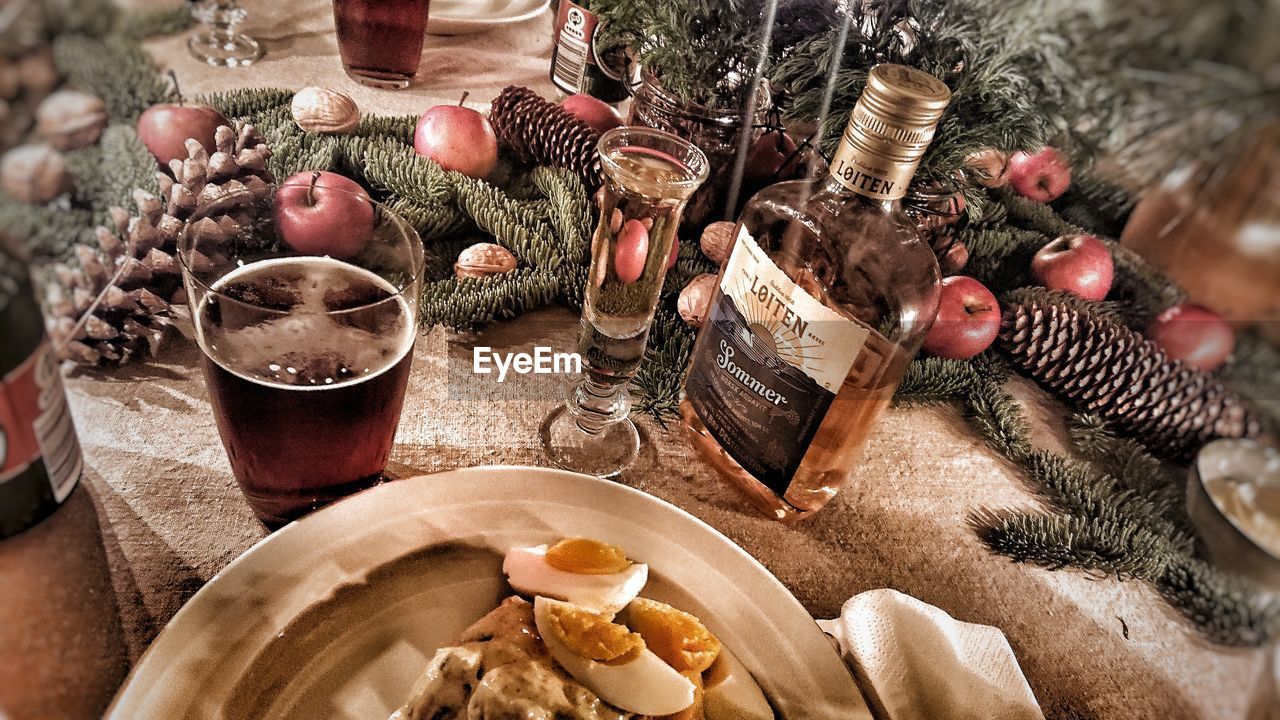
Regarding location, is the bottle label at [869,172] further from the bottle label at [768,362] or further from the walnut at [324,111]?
the walnut at [324,111]

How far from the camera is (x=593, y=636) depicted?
1.73ft

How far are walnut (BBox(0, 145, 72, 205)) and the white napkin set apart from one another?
0.54 meters

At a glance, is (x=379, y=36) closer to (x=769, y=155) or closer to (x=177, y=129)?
(x=177, y=129)

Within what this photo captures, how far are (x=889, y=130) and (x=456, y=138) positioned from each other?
451 millimetres

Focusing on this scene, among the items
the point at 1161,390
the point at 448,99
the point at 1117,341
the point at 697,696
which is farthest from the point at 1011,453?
the point at 448,99

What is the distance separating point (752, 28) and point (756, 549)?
1.43ft

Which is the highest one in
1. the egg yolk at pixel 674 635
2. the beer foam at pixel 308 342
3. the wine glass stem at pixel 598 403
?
the beer foam at pixel 308 342

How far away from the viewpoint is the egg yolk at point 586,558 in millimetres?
579

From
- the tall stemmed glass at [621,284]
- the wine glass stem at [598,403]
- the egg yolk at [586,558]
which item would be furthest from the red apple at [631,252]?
the egg yolk at [586,558]

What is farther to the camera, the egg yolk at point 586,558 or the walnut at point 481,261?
the walnut at point 481,261

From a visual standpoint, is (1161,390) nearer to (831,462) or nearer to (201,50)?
(831,462)

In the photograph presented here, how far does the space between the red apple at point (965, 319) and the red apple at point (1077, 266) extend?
6 centimetres

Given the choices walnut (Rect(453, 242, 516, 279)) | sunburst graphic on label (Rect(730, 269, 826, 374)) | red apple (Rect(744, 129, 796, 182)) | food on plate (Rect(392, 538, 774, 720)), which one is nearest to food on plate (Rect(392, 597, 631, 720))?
food on plate (Rect(392, 538, 774, 720))
